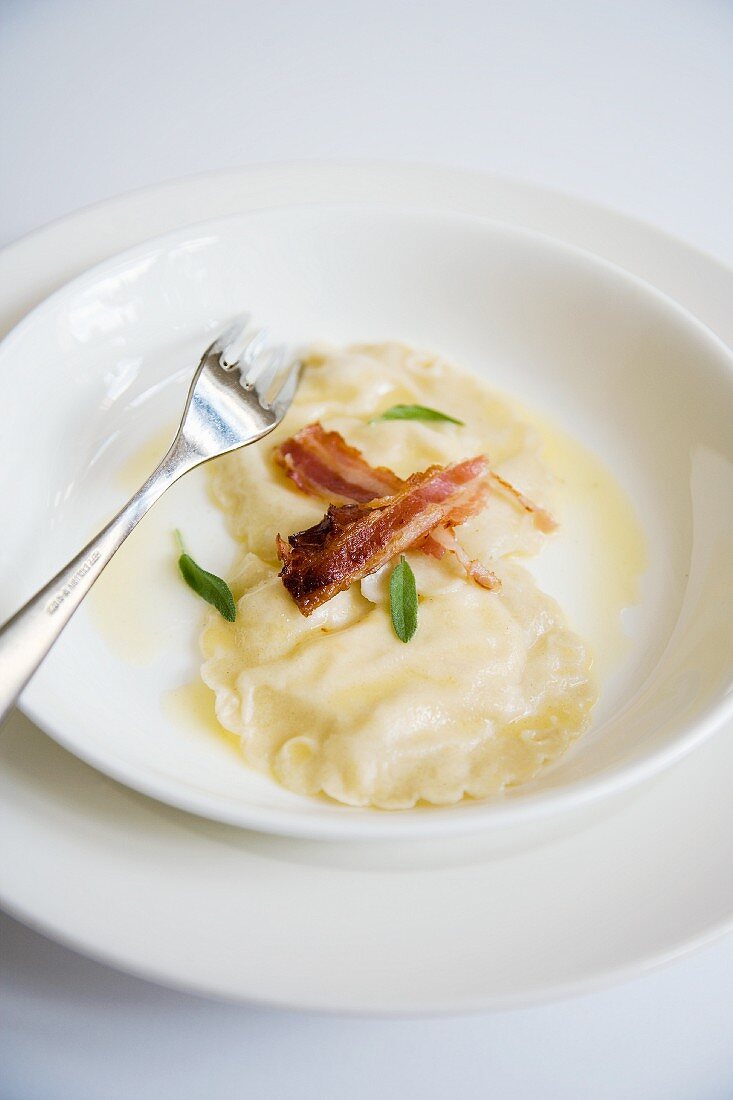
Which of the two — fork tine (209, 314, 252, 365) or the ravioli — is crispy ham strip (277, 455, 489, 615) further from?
fork tine (209, 314, 252, 365)

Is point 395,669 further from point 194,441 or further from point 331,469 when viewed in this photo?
point 194,441

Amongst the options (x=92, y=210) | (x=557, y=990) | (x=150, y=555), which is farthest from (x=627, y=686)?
(x=92, y=210)

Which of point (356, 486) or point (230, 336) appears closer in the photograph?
point (356, 486)

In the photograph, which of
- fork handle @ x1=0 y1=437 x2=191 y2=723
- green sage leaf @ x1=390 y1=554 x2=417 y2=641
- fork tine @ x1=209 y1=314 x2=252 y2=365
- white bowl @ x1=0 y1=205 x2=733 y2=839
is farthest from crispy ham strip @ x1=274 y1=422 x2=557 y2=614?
fork handle @ x1=0 y1=437 x2=191 y2=723

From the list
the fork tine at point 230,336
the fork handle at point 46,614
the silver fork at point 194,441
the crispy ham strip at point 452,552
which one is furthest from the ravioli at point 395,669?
the fork handle at point 46,614

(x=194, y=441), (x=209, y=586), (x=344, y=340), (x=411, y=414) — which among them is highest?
(x=344, y=340)

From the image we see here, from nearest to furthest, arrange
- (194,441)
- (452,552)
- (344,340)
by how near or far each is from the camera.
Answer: (452,552) → (194,441) → (344,340)

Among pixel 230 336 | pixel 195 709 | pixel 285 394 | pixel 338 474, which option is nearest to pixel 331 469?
A: pixel 338 474

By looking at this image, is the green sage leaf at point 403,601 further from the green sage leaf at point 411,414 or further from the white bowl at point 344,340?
the green sage leaf at point 411,414
